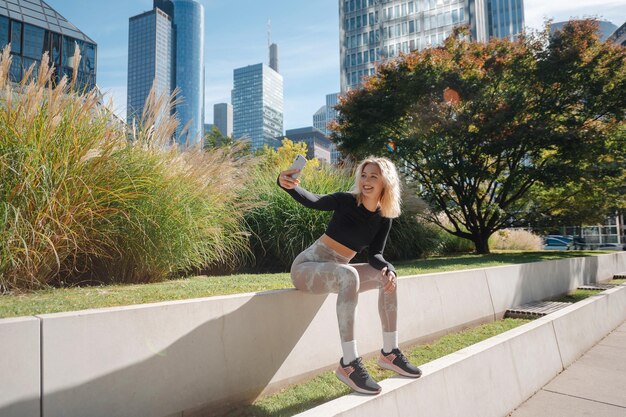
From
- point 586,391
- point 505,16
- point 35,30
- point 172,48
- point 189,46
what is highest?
point 189,46

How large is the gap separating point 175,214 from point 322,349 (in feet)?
6.36

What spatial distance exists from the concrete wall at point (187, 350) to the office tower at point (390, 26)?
66565 mm

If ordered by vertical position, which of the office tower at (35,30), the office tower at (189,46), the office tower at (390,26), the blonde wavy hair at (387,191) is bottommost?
the blonde wavy hair at (387,191)

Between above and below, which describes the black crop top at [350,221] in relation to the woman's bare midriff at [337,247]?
above

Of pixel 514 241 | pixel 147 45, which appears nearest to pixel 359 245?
pixel 514 241

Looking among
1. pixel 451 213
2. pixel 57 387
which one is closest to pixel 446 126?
pixel 451 213

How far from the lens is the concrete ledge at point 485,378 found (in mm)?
2031

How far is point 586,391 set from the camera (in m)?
3.13

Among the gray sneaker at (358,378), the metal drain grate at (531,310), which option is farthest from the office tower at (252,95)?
the gray sneaker at (358,378)

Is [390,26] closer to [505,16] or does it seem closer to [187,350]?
[505,16]

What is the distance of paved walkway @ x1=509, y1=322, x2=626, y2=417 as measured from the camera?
275 centimetres

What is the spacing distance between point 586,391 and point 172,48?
16736 centimetres

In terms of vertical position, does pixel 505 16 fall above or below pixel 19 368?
above

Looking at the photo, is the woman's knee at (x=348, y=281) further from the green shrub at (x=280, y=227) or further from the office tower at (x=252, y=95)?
the office tower at (x=252, y=95)
